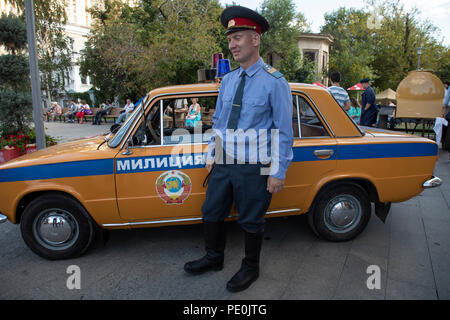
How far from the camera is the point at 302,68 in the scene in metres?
26.0

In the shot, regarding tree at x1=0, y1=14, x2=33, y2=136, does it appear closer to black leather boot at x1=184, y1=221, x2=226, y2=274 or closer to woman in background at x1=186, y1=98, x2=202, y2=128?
woman in background at x1=186, y1=98, x2=202, y2=128

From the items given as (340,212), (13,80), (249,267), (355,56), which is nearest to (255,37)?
(249,267)

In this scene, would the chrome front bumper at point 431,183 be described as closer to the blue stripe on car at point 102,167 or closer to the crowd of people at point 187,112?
the blue stripe on car at point 102,167

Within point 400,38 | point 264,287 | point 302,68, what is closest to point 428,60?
point 400,38

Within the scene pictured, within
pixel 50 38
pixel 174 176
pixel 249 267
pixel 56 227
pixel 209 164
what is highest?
pixel 50 38

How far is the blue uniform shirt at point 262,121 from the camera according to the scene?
2.50 meters

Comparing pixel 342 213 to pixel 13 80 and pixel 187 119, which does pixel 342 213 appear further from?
pixel 13 80

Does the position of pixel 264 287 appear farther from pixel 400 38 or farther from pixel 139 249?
pixel 400 38

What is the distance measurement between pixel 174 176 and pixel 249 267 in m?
1.09

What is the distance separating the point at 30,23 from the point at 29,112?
2.26m

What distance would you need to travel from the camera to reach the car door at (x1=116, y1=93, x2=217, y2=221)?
3082 mm

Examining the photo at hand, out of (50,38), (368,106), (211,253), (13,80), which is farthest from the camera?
(50,38)

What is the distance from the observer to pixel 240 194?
264 centimetres

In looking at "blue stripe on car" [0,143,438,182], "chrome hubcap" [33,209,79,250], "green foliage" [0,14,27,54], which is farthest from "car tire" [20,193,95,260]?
"green foliage" [0,14,27,54]
